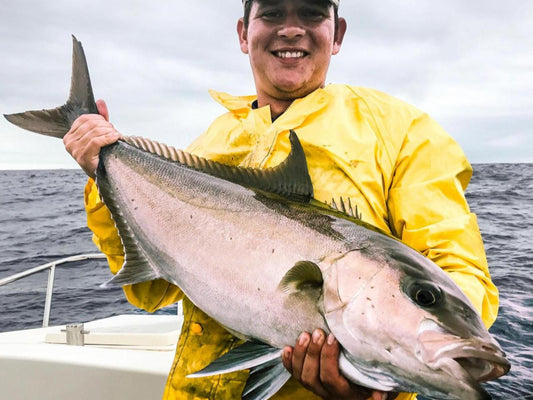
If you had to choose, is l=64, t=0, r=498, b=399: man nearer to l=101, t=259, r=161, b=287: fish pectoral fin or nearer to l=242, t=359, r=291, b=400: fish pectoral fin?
l=242, t=359, r=291, b=400: fish pectoral fin

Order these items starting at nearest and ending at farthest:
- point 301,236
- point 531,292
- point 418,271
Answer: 1. point 418,271
2. point 301,236
3. point 531,292

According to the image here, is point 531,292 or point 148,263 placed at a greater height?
point 148,263

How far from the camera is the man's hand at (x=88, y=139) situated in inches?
98.1

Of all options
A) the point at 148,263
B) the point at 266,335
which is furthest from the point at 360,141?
the point at 148,263

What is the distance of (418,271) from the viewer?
160 cm

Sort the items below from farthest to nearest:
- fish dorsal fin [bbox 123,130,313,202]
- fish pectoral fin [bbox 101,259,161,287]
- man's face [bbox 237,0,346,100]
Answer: man's face [bbox 237,0,346,100]
fish pectoral fin [bbox 101,259,161,287]
fish dorsal fin [bbox 123,130,313,202]

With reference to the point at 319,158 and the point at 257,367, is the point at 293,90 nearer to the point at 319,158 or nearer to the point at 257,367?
the point at 319,158

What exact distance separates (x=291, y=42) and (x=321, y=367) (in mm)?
1599

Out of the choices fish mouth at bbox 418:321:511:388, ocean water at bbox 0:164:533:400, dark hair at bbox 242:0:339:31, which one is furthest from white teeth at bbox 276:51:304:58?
ocean water at bbox 0:164:533:400

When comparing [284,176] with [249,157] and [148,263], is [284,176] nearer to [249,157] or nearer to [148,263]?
[249,157]

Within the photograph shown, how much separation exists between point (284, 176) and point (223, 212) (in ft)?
0.95

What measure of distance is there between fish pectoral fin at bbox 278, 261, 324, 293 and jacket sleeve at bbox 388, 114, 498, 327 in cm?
53

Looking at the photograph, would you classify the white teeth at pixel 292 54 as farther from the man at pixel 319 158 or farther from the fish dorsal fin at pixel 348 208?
the fish dorsal fin at pixel 348 208

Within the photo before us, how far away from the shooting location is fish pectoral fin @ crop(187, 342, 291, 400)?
5.66 feet
